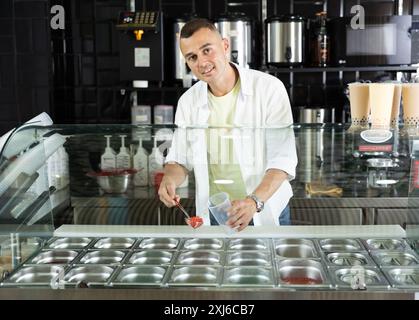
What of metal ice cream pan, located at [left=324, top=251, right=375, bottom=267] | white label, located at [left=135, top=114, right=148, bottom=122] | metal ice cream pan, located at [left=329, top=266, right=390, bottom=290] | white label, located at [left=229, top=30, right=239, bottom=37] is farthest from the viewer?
white label, located at [left=135, top=114, right=148, bottom=122]

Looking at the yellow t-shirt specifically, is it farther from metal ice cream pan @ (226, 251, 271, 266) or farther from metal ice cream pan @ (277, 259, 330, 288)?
metal ice cream pan @ (277, 259, 330, 288)

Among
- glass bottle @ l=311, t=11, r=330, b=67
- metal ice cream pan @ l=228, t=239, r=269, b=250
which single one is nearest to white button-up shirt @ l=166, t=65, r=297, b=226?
metal ice cream pan @ l=228, t=239, r=269, b=250

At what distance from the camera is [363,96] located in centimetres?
231

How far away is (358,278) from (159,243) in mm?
761

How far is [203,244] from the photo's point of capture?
2309 mm

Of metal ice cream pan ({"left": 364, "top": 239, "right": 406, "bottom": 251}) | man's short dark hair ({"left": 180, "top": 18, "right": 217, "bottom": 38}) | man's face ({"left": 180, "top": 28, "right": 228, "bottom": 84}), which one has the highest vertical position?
man's short dark hair ({"left": 180, "top": 18, "right": 217, "bottom": 38})

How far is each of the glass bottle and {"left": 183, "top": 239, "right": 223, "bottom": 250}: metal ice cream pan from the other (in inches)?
101

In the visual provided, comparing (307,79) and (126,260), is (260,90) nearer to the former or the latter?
(126,260)

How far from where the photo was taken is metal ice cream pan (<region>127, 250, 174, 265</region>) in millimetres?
2141

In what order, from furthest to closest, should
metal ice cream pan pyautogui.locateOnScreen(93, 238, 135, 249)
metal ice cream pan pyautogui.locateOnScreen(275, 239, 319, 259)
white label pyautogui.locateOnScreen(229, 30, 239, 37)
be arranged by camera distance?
white label pyautogui.locateOnScreen(229, 30, 239, 37) < metal ice cream pan pyautogui.locateOnScreen(93, 238, 135, 249) < metal ice cream pan pyautogui.locateOnScreen(275, 239, 319, 259)

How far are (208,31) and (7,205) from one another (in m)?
1.15

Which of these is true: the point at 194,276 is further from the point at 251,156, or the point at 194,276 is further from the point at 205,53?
the point at 205,53

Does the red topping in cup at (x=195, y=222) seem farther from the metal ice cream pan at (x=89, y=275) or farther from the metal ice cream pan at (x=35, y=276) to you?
the metal ice cream pan at (x=35, y=276)
